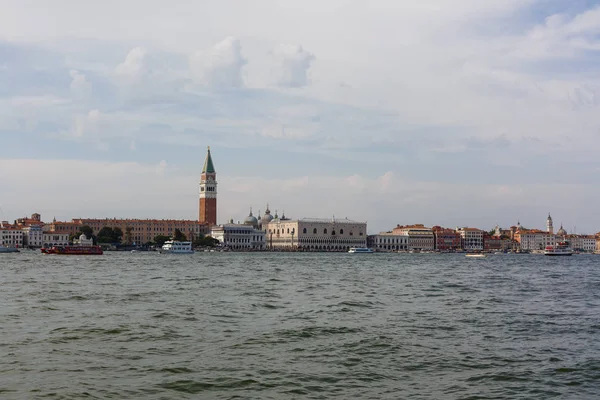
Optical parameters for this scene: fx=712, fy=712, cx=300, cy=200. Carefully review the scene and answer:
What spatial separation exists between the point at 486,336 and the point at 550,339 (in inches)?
46.8

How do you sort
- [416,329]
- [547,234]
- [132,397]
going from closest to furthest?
1. [132,397]
2. [416,329]
3. [547,234]

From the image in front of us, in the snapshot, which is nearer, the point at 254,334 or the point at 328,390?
the point at 328,390

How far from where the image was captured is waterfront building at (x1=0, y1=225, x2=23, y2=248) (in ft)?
362

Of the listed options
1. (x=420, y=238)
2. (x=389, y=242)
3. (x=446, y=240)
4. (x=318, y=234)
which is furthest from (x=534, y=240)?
(x=318, y=234)

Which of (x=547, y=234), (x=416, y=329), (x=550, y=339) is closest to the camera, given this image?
(x=550, y=339)

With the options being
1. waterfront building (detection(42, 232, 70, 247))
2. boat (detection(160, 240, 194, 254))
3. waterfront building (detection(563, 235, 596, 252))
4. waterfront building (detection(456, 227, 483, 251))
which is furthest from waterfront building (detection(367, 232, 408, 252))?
boat (detection(160, 240, 194, 254))

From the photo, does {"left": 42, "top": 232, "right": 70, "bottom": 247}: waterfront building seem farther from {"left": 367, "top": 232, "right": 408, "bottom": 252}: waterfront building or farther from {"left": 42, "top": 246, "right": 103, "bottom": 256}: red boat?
{"left": 367, "top": 232, "right": 408, "bottom": 252}: waterfront building

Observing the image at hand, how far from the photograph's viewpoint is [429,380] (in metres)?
10.0

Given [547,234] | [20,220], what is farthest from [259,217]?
[547,234]

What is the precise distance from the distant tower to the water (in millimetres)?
112960

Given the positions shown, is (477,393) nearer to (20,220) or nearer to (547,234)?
(20,220)

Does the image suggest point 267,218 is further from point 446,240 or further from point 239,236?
point 446,240

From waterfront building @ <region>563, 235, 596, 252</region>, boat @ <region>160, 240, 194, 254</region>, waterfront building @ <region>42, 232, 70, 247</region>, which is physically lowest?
waterfront building @ <region>563, 235, 596, 252</region>

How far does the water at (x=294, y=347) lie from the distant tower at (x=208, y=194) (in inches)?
4447
